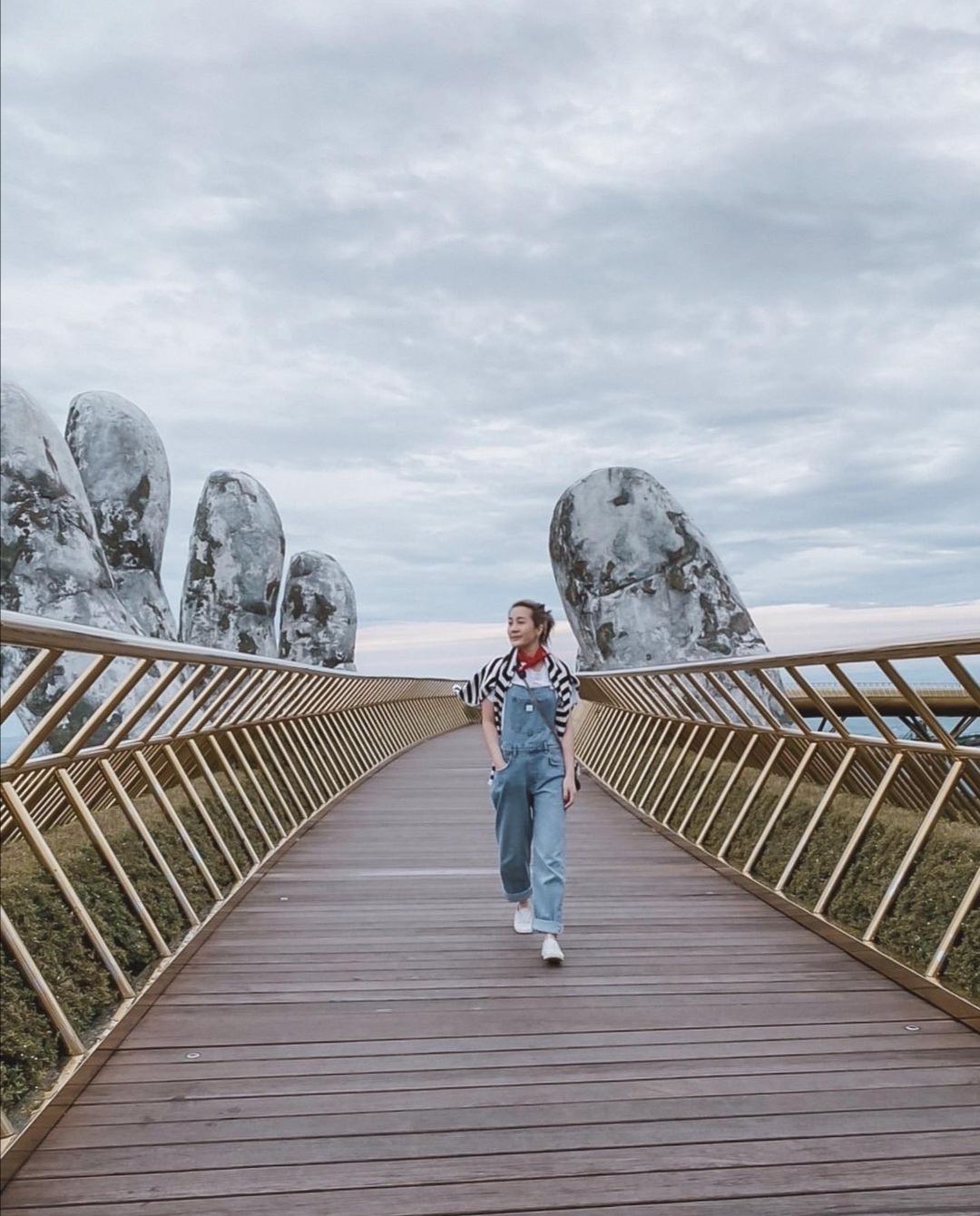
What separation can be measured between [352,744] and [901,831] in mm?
9833

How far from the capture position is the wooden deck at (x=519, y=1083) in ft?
9.68

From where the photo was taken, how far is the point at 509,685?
17.8 ft

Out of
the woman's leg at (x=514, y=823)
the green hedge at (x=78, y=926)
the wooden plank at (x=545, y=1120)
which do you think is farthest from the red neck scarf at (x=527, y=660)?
Result: the wooden plank at (x=545, y=1120)

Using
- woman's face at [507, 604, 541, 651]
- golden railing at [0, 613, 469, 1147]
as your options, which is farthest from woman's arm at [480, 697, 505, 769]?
golden railing at [0, 613, 469, 1147]

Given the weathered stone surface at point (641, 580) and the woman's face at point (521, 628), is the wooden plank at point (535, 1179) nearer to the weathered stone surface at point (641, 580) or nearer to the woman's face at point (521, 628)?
the woman's face at point (521, 628)

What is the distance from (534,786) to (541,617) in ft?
2.48

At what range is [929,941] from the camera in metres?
5.77

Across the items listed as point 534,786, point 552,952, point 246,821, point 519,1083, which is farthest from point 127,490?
point 519,1083

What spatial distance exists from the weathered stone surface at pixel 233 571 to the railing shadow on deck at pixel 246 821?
1996cm

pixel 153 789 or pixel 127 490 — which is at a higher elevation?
pixel 127 490

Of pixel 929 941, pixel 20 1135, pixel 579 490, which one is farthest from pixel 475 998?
pixel 579 490

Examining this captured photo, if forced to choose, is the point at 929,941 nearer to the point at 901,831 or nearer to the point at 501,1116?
the point at 901,831

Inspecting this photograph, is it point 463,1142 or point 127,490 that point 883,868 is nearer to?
point 463,1142

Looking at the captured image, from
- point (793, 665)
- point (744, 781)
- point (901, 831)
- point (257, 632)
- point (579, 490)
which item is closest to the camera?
point (793, 665)
